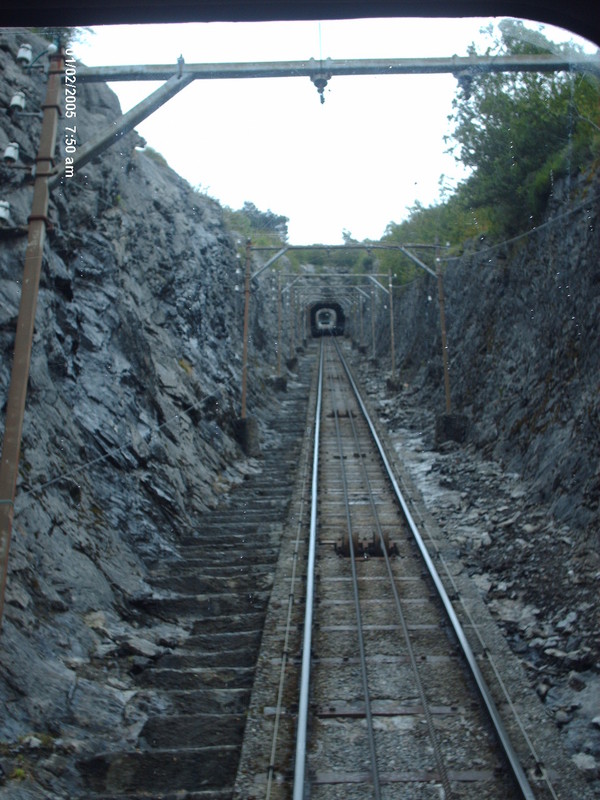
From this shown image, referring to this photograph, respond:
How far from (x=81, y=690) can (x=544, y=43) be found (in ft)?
22.7

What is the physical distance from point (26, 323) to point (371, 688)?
506 centimetres

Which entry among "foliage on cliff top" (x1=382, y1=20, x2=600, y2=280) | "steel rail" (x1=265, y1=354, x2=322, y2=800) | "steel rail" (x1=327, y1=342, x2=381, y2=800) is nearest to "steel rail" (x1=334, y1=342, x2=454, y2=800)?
"steel rail" (x1=327, y1=342, x2=381, y2=800)

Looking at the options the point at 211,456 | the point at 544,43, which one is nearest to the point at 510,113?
the point at 211,456

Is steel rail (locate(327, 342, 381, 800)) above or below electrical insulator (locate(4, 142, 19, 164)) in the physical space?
below

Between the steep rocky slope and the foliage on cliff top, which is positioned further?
the foliage on cliff top

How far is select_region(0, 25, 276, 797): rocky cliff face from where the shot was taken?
7.35 m

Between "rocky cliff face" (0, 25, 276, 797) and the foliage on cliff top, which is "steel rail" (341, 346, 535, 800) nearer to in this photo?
A: "rocky cliff face" (0, 25, 276, 797)

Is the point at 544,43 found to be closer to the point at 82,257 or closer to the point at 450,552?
the point at 450,552

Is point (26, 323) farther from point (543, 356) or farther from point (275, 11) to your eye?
point (543, 356)

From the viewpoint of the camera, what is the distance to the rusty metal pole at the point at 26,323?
612 cm

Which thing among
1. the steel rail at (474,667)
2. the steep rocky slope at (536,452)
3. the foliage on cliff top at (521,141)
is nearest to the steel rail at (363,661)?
the steel rail at (474,667)

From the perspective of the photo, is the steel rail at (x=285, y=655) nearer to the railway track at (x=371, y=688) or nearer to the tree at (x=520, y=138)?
the railway track at (x=371, y=688)

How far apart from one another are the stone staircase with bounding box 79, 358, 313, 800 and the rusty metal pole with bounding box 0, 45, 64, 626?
6.36 ft

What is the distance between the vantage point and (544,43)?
508 cm
